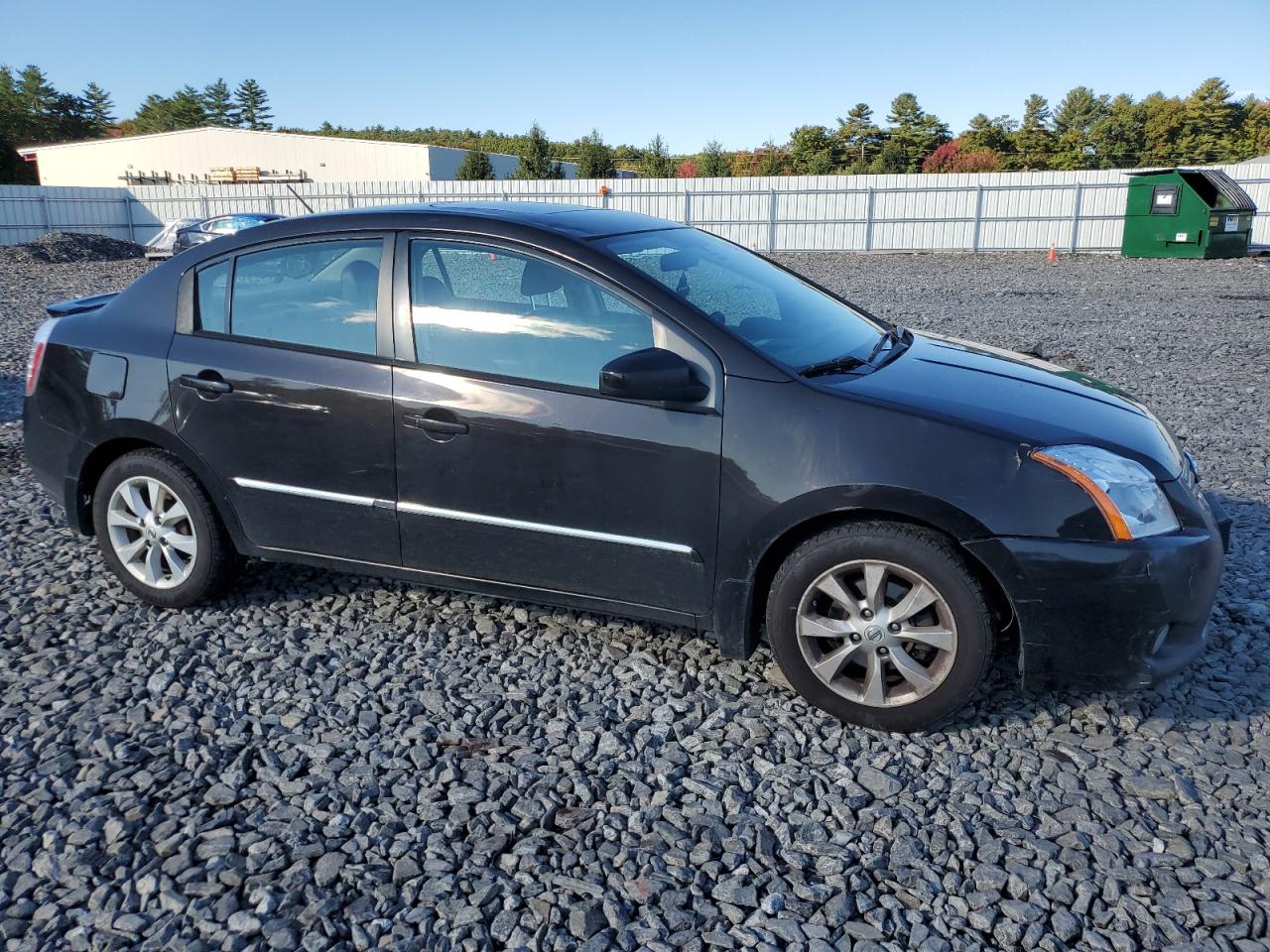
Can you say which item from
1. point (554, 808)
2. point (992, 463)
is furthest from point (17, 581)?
point (992, 463)

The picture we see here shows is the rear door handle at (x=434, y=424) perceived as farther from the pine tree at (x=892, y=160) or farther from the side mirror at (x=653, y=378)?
the pine tree at (x=892, y=160)

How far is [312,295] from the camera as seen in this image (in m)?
3.95

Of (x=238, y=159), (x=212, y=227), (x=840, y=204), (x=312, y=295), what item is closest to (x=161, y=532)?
(x=312, y=295)

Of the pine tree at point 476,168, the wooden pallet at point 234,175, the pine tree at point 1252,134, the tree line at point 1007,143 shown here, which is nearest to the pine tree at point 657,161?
the tree line at point 1007,143

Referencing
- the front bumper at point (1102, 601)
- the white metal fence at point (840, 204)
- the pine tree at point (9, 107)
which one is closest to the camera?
the front bumper at point (1102, 601)

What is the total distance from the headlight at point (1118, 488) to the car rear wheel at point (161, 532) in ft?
10.9

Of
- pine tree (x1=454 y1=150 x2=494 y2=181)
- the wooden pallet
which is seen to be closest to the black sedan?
pine tree (x1=454 y1=150 x2=494 y2=181)

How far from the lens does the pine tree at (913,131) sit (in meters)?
56.8

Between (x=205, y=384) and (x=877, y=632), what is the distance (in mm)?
2851

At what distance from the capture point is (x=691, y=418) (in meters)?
3.34

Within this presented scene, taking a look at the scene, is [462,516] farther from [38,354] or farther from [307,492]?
[38,354]

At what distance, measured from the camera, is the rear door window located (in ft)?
12.6

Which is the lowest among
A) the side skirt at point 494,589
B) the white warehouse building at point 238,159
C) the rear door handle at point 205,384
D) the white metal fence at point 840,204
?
the side skirt at point 494,589

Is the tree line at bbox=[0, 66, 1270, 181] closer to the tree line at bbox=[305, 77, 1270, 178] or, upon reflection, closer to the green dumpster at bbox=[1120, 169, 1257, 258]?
the tree line at bbox=[305, 77, 1270, 178]
